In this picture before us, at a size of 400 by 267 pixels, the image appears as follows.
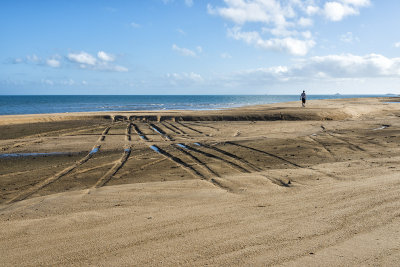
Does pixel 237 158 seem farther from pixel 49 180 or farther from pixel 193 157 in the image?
pixel 49 180

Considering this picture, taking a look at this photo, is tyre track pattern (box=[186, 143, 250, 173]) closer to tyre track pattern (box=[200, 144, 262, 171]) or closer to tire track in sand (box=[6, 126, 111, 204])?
tyre track pattern (box=[200, 144, 262, 171])

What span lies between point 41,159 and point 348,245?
33.8 ft

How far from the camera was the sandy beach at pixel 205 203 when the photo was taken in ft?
14.1

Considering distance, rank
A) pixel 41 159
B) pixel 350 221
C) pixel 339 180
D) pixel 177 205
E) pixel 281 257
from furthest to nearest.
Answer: pixel 41 159 → pixel 339 180 → pixel 177 205 → pixel 350 221 → pixel 281 257

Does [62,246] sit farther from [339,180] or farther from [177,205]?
[339,180]

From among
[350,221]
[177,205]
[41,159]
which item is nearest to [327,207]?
[350,221]

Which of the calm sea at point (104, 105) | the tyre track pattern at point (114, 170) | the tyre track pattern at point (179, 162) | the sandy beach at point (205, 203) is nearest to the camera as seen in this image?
the sandy beach at point (205, 203)

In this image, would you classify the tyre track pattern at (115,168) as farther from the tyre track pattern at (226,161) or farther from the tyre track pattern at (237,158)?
the tyre track pattern at (237,158)

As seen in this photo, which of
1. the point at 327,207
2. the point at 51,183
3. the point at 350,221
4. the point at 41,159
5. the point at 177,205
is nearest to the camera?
the point at 350,221

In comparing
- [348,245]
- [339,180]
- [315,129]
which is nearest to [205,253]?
[348,245]

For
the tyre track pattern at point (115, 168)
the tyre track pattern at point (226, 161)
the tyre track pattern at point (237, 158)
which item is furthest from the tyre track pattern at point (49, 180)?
the tyre track pattern at point (237, 158)

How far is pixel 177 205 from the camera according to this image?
6.26 meters

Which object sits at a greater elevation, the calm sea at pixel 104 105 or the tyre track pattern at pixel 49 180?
the calm sea at pixel 104 105

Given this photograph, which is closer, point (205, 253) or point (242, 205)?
point (205, 253)
